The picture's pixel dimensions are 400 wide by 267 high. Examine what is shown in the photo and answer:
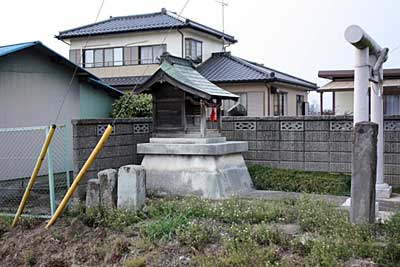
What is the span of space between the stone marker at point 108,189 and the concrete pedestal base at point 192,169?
1.92 metres

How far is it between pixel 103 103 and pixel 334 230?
10918mm

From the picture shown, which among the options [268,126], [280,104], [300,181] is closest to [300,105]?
[280,104]

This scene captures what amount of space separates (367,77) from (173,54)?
15887 millimetres

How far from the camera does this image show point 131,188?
8180 mm

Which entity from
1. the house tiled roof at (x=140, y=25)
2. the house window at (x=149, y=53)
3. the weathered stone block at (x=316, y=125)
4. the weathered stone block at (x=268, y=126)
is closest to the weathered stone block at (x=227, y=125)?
the weathered stone block at (x=268, y=126)

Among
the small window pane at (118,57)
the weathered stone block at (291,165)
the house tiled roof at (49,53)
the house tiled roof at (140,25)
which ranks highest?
the house tiled roof at (140,25)

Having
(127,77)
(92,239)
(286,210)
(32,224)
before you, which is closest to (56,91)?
(32,224)

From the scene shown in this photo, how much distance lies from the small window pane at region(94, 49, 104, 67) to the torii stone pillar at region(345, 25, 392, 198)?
18685 mm

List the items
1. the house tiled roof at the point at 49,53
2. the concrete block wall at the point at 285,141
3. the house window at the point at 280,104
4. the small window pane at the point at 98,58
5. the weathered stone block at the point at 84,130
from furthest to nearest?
the small window pane at the point at 98,58 → the house window at the point at 280,104 → the house tiled roof at the point at 49,53 → the concrete block wall at the point at 285,141 → the weathered stone block at the point at 84,130

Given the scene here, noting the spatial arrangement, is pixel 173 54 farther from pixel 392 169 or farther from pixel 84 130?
pixel 392 169

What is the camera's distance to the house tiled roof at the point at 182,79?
1042cm

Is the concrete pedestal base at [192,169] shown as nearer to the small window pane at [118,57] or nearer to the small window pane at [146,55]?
the small window pane at [146,55]

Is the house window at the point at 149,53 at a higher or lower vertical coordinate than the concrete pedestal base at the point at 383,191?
higher

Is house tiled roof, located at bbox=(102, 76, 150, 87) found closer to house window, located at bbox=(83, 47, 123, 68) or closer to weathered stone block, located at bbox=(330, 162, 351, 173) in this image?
house window, located at bbox=(83, 47, 123, 68)
